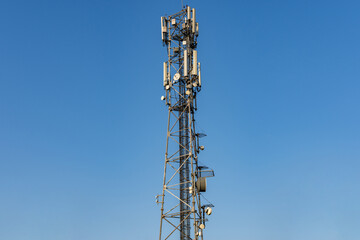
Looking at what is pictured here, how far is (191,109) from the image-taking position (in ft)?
147

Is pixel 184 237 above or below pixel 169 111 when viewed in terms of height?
below

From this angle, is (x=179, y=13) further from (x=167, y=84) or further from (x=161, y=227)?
(x=161, y=227)

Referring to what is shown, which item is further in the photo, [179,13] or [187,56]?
[179,13]

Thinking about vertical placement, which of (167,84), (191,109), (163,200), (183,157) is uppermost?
(167,84)

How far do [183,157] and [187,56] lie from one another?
1086cm

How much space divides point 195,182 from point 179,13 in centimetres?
1955

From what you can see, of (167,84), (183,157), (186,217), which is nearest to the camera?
(186,217)

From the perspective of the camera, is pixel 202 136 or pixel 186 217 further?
pixel 202 136

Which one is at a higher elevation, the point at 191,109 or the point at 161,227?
the point at 191,109

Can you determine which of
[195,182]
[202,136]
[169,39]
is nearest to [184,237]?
[195,182]

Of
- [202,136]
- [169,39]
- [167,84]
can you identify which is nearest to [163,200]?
[202,136]

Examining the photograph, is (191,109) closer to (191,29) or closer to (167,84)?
(167,84)

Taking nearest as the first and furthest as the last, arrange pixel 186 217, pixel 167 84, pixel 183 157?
pixel 186 217 < pixel 183 157 < pixel 167 84

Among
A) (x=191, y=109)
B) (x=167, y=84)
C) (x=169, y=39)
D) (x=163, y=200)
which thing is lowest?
(x=163, y=200)
